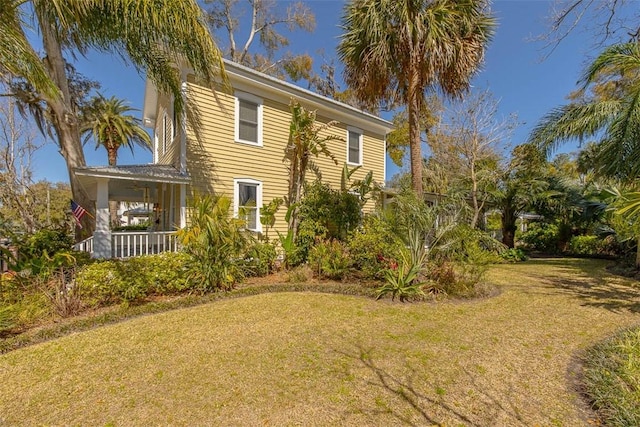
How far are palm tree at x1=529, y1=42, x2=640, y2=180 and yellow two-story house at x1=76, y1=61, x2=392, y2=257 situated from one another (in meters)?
6.94

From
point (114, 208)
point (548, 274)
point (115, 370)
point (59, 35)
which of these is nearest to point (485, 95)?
point (548, 274)

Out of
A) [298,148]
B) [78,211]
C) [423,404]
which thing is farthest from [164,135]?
[423,404]

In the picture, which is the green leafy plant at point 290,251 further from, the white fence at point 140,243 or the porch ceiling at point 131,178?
the porch ceiling at point 131,178

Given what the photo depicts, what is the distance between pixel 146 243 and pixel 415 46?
9426 millimetres

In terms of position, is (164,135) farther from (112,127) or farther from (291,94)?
(112,127)

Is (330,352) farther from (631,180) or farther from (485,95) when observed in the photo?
(485,95)

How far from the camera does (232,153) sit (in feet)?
32.1

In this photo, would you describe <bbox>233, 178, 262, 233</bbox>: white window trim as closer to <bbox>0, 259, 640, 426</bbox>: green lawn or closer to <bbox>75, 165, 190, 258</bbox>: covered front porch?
<bbox>75, 165, 190, 258</bbox>: covered front porch

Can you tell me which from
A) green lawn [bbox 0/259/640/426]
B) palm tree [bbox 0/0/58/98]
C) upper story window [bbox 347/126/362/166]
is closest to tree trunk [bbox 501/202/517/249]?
upper story window [bbox 347/126/362/166]

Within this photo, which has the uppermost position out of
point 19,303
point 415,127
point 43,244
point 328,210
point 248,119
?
point 248,119

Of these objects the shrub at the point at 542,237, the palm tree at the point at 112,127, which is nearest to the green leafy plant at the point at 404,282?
the shrub at the point at 542,237

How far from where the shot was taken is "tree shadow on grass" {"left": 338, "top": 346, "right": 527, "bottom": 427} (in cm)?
266

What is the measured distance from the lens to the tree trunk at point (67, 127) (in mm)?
8102

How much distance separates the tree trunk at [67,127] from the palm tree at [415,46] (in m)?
8.18
